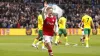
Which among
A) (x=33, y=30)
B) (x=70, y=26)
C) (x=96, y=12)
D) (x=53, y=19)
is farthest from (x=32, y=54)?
(x=96, y=12)

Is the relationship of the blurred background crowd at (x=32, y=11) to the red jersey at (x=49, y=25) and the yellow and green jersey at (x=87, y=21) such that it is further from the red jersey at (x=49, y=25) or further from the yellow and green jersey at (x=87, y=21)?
the red jersey at (x=49, y=25)

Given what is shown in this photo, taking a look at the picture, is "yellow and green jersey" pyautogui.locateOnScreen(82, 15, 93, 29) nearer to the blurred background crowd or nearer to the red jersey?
the red jersey

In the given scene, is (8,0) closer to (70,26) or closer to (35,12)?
(35,12)

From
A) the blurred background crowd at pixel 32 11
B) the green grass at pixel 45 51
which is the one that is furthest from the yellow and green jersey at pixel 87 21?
the blurred background crowd at pixel 32 11

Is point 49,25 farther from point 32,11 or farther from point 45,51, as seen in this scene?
point 32,11

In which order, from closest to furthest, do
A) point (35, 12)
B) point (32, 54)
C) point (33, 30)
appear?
point (32, 54), point (33, 30), point (35, 12)

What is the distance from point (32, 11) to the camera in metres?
50.2

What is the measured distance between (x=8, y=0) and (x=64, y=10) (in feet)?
24.5

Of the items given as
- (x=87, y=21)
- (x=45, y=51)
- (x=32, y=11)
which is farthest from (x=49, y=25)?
(x=32, y=11)

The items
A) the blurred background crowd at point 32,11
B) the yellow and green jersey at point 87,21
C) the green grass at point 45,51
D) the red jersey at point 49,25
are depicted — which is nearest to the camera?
the red jersey at point 49,25

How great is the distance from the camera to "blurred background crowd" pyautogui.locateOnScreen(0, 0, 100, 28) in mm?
47594

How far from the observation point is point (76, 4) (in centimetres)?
5353

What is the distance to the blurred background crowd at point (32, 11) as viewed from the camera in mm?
47594

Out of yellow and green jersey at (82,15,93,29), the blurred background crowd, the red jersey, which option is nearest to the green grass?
yellow and green jersey at (82,15,93,29)
